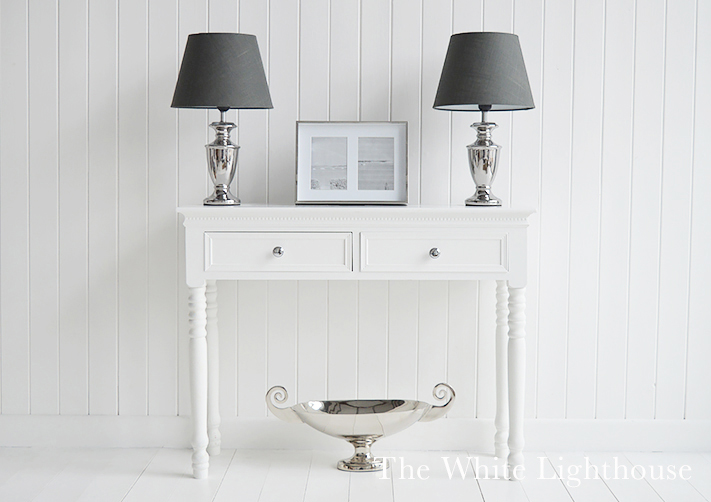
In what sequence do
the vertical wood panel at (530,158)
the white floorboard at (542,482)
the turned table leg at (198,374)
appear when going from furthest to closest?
the vertical wood panel at (530,158) < the turned table leg at (198,374) < the white floorboard at (542,482)

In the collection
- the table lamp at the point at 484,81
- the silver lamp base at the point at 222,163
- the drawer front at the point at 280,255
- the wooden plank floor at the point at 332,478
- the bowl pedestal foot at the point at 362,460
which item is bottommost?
the wooden plank floor at the point at 332,478

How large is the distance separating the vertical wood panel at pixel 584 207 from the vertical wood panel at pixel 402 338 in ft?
1.73

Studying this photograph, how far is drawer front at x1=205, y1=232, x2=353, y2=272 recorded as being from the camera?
2070 millimetres

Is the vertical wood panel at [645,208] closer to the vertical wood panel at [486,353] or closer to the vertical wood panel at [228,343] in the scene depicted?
the vertical wood panel at [486,353]

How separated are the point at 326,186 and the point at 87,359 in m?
1.03

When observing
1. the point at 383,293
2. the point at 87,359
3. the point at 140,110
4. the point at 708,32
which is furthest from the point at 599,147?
the point at 87,359

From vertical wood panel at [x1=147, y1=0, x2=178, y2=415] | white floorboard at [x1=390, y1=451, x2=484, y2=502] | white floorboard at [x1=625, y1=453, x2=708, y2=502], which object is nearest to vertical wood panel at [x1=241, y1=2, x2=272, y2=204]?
vertical wood panel at [x1=147, y1=0, x2=178, y2=415]

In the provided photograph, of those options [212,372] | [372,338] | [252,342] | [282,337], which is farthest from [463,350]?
→ [212,372]

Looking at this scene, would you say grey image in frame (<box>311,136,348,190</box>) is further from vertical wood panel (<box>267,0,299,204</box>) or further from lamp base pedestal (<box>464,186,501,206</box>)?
lamp base pedestal (<box>464,186,501,206</box>)

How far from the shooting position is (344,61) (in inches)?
94.0

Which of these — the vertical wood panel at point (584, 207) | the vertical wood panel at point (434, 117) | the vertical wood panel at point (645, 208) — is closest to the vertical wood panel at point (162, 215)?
the vertical wood panel at point (434, 117)

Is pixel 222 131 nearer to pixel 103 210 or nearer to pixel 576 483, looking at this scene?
pixel 103 210

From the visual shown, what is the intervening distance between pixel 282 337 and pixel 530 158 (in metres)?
1.03

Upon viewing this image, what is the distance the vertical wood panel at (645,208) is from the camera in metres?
2.37
